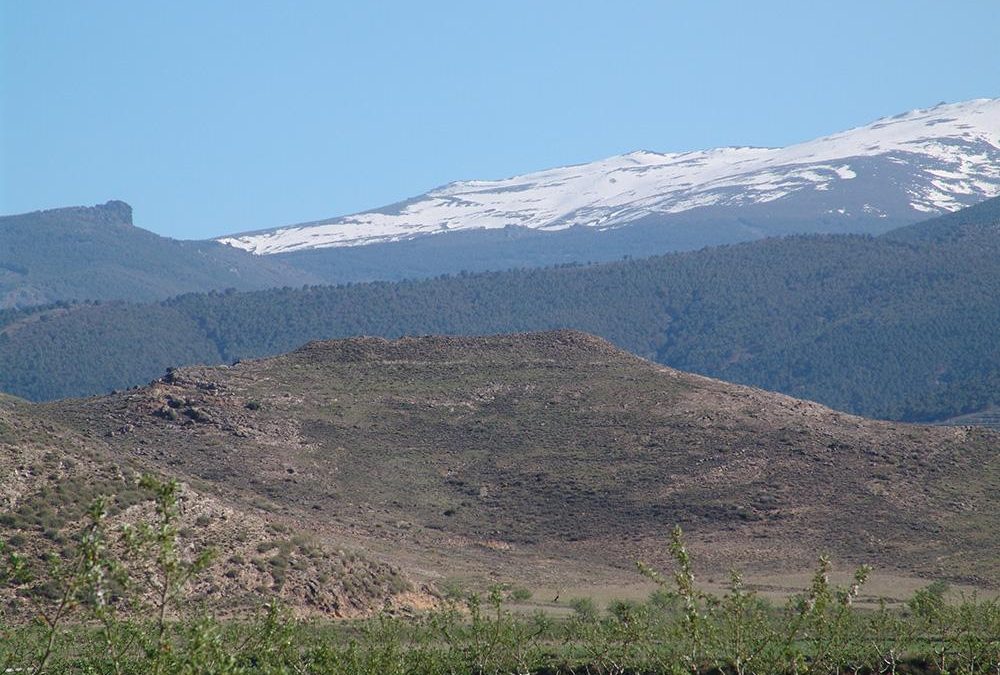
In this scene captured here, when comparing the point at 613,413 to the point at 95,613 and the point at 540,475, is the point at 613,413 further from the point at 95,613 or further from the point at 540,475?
the point at 95,613

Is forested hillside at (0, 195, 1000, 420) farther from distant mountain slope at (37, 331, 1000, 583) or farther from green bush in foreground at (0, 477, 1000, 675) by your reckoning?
green bush in foreground at (0, 477, 1000, 675)

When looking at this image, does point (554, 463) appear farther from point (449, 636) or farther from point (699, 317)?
point (699, 317)

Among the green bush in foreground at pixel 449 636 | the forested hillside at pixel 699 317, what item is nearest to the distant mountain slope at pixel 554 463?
the green bush in foreground at pixel 449 636

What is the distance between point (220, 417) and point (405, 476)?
28.7ft

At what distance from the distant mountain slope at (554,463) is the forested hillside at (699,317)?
56.9 m

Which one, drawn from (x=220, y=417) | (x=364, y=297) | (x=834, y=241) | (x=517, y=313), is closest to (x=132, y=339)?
(x=364, y=297)

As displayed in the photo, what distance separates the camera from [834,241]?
174750 mm

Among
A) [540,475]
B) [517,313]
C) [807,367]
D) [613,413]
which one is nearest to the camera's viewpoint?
[540,475]

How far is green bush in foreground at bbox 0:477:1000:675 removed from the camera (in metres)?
14.4

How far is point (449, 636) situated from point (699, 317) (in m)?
139

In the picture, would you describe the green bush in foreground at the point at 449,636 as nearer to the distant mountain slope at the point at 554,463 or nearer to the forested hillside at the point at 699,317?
the distant mountain slope at the point at 554,463

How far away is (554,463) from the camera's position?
208 ft

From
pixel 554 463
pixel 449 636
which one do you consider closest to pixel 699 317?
pixel 554 463

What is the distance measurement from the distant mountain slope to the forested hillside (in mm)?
56910
